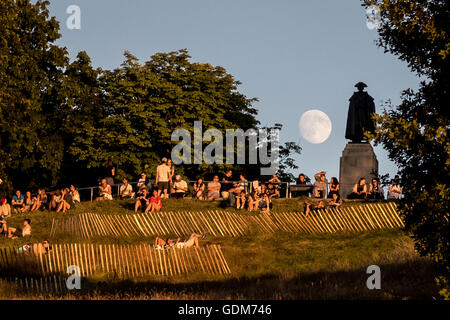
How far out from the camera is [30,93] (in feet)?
141

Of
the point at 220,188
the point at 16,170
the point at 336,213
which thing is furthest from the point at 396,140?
the point at 16,170

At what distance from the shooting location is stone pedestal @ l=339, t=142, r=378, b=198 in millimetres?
31359

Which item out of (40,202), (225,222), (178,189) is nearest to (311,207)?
(225,222)

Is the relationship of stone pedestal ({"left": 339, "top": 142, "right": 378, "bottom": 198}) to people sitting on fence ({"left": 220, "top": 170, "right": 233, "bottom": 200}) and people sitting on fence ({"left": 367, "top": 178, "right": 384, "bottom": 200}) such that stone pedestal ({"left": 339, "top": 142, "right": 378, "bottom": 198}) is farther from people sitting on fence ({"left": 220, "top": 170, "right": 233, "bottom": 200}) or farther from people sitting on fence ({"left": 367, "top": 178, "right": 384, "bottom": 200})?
people sitting on fence ({"left": 220, "top": 170, "right": 233, "bottom": 200})

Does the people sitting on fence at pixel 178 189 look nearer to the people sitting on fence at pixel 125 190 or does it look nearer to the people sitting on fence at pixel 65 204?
the people sitting on fence at pixel 125 190

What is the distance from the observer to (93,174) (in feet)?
166

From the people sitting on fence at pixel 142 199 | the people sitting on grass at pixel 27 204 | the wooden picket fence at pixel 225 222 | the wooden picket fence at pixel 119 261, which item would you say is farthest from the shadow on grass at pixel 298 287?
the people sitting on grass at pixel 27 204

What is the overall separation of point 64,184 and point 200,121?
9923mm

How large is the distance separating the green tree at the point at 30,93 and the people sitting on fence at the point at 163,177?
31.8ft

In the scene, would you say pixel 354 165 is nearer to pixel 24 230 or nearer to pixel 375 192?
pixel 375 192

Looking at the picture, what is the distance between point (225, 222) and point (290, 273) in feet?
21.5

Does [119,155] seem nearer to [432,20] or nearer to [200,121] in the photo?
[200,121]

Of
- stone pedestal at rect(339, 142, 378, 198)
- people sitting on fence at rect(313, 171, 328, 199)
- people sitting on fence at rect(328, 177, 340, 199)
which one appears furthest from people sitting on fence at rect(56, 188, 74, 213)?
stone pedestal at rect(339, 142, 378, 198)

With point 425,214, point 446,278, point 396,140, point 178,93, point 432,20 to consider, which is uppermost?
point 178,93
